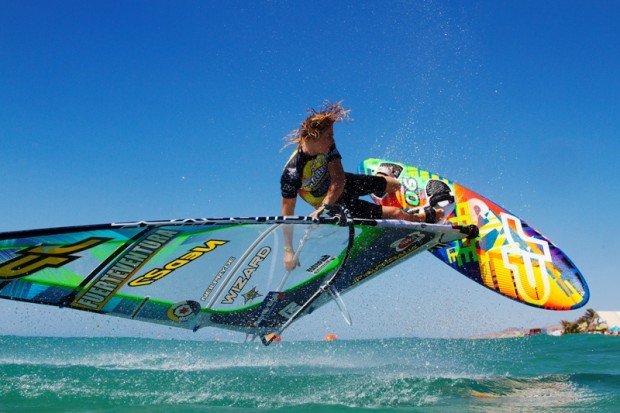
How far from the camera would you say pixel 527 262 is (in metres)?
9.43

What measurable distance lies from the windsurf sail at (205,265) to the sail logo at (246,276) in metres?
0.01

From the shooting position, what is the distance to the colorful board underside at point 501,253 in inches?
368

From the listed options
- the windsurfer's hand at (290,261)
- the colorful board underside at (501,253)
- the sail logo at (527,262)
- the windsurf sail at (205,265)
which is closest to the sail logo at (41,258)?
the windsurf sail at (205,265)

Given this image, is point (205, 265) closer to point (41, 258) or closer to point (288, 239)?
point (288, 239)

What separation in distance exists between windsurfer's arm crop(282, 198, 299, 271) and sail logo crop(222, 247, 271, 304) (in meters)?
0.25

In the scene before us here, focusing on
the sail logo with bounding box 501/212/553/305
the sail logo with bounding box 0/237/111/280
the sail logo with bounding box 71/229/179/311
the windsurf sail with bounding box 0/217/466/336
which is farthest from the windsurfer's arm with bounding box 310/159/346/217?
the sail logo with bounding box 501/212/553/305

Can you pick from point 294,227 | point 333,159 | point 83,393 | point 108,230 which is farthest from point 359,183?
point 83,393

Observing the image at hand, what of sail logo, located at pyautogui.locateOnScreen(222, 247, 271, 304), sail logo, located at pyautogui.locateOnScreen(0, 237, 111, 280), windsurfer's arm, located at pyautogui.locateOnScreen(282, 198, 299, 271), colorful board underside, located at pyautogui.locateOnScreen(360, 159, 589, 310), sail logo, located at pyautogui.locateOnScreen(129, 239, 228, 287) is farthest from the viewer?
colorful board underside, located at pyautogui.locateOnScreen(360, 159, 589, 310)

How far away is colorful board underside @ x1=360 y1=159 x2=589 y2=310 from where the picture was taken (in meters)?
9.35

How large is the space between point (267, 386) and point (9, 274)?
3.73 meters

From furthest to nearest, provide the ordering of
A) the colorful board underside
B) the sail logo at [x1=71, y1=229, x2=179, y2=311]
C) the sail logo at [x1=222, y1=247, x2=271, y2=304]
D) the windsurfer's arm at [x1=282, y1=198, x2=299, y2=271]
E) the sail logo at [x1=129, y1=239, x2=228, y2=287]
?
1. the colorful board underside
2. the sail logo at [x1=222, y1=247, x2=271, y2=304]
3. the windsurfer's arm at [x1=282, y1=198, x2=299, y2=271]
4. the sail logo at [x1=129, y1=239, x2=228, y2=287]
5. the sail logo at [x1=71, y1=229, x2=179, y2=311]

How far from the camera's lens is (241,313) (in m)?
8.51

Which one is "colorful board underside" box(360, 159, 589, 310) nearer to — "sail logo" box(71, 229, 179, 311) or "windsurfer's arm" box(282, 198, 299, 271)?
"windsurfer's arm" box(282, 198, 299, 271)

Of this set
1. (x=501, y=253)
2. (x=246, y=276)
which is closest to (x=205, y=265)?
(x=246, y=276)
